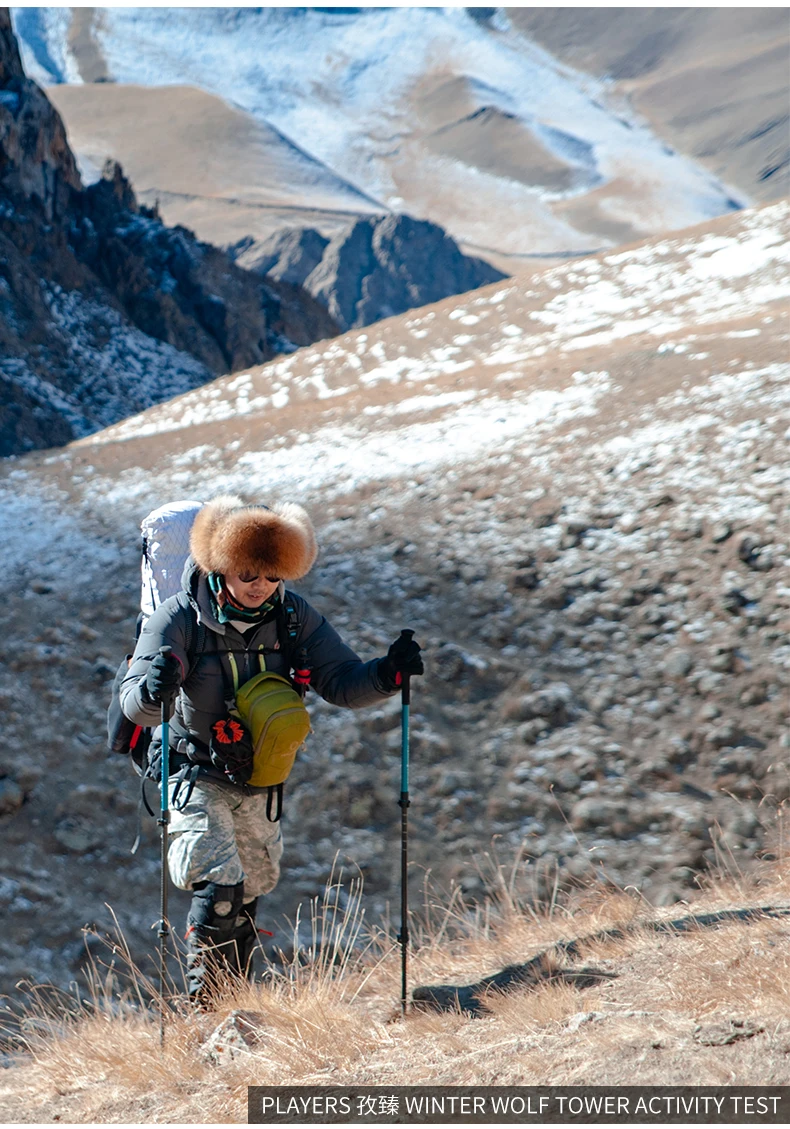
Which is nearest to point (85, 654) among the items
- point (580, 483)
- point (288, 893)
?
point (288, 893)

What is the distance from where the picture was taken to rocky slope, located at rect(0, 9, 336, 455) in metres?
34.3

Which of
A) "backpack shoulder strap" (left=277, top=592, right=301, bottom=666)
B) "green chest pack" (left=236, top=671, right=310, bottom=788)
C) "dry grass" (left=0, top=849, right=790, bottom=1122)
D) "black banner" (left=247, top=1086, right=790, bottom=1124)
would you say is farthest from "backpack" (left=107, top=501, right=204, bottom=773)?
"black banner" (left=247, top=1086, right=790, bottom=1124)

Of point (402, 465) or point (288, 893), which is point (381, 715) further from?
point (402, 465)

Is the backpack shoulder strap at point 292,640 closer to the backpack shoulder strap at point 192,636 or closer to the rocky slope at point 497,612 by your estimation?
the backpack shoulder strap at point 192,636

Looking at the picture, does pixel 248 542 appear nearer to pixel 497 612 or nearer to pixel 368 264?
pixel 497 612

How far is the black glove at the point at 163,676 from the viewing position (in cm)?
396

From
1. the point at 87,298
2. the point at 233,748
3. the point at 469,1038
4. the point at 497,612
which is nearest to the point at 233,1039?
the point at 469,1038

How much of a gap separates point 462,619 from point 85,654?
3.29 metres

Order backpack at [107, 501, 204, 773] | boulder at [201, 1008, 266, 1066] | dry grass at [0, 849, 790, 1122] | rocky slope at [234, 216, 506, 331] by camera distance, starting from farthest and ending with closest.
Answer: rocky slope at [234, 216, 506, 331], backpack at [107, 501, 204, 773], boulder at [201, 1008, 266, 1066], dry grass at [0, 849, 790, 1122]

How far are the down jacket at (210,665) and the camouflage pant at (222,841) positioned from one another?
0.37 feet

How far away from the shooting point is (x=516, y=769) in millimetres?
7234

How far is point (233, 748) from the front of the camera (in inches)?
166

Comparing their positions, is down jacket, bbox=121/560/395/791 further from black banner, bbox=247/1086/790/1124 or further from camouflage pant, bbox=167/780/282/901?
black banner, bbox=247/1086/790/1124

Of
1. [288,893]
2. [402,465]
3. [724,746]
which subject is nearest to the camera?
[288,893]
